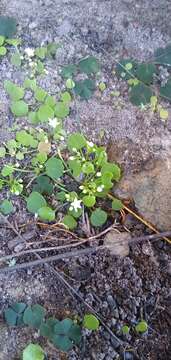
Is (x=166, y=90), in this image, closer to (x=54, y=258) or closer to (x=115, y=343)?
(x=54, y=258)

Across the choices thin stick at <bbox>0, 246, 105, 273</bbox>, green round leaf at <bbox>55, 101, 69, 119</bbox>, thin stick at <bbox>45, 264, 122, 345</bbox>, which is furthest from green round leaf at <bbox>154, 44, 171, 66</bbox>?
thin stick at <bbox>45, 264, 122, 345</bbox>

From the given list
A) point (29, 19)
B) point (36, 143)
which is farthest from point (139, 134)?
point (29, 19)

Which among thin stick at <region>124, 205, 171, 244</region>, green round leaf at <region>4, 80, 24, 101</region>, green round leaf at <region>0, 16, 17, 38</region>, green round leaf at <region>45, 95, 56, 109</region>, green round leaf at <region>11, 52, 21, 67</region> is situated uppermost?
green round leaf at <region>0, 16, 17, 38</region>

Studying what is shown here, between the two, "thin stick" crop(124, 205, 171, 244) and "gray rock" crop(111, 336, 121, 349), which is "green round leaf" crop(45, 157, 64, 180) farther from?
"gray rock" crop(111, 336, 121, 349)

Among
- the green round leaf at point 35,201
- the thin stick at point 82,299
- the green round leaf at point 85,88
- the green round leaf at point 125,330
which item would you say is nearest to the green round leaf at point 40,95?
the green round leaf at point 85,88

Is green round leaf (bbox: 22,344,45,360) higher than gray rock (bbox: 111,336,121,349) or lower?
lower

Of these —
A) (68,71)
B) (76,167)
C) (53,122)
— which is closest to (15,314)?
(76,167)
